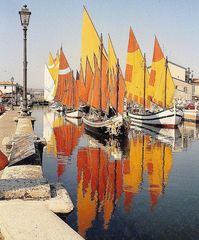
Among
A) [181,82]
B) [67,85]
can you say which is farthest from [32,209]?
[181,82]

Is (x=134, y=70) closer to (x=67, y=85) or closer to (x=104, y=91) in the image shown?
(x=104, y=91)

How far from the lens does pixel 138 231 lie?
986 cm

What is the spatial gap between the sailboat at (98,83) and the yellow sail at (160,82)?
12074 millimetres

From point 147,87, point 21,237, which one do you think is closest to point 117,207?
point 21,237

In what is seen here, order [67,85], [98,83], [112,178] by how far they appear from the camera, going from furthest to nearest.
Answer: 1. [67,85]
2. [98,83]
3. [112,178]

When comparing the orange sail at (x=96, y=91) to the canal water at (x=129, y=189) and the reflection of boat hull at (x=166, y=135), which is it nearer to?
the reflection of boat hull at (x=166, y=135)

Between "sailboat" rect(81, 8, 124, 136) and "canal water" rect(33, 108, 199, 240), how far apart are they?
718cm

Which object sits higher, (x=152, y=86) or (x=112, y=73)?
(x=112, y=73)

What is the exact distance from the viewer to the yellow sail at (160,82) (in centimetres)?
5134

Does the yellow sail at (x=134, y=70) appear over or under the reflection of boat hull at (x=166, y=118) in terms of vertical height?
over

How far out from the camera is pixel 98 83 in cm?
4091

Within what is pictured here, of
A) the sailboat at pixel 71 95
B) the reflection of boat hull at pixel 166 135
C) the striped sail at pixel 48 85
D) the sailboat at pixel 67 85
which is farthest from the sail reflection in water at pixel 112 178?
the striped sail at pixel 48 85

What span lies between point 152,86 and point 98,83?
51.0 ft

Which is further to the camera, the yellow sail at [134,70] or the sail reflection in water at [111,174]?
the yellow sail at [134,70]
